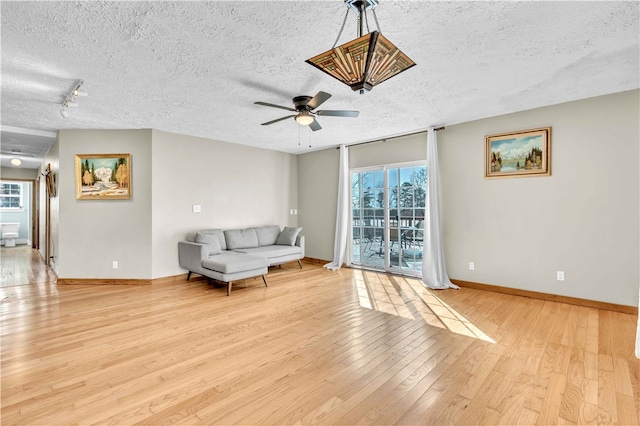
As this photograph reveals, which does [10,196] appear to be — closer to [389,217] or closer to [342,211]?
[342,211]

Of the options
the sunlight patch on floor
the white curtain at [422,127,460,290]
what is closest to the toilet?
the sunlight patch on floor

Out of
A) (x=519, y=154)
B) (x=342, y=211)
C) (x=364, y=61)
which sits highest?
(x=364, y=61)

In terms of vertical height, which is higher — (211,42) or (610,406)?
(211,42)

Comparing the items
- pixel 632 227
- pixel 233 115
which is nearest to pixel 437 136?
pixel 632 227

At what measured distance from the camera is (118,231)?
5238mm

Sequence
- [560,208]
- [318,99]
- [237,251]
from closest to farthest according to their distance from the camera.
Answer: [318,99] < [560,208] < [237,251]

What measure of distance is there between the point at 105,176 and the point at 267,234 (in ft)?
Result: 10.2

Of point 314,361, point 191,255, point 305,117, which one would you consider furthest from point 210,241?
point 314,361

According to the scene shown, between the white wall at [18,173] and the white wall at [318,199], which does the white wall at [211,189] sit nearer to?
the white wall at [318,199]

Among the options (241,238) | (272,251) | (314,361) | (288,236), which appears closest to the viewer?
(314,361)

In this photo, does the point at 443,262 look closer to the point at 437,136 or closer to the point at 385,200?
the point at 385,200

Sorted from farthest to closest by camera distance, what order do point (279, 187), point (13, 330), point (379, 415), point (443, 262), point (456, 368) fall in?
point (279, 187)
point (443, 262)
point (13, 330)
point (456, 368)
point (379, 415)

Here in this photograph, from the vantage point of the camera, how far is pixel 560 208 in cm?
410

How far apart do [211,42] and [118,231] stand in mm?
4110
